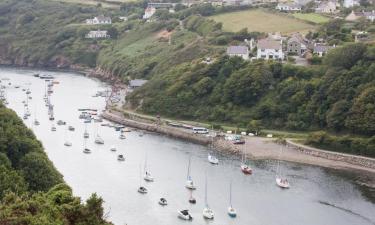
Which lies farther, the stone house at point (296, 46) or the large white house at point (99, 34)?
the large white house at point (99, 34)

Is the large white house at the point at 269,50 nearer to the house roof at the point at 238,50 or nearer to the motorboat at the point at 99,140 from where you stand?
the house roof at the point at 238,50

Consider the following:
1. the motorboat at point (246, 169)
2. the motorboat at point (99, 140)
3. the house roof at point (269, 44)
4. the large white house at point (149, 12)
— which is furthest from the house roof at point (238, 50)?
the large white house at point (149, 12)

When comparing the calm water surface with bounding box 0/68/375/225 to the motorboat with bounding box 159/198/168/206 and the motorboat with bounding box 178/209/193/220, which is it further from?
the motorboat with bounding box 159/198/168/206

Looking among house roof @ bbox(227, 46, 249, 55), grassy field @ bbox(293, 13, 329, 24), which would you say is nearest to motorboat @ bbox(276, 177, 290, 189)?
house roof @ bbox(227, 46, 249, 55)

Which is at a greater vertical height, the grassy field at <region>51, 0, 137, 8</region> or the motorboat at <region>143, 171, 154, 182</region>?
A: the grassy field at <region>51, 0, 137, 8</region>

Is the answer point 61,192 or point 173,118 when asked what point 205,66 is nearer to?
point 173,118

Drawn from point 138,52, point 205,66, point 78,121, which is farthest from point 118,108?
point 138,52
